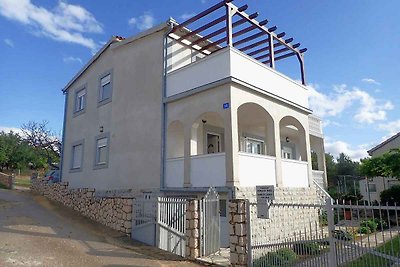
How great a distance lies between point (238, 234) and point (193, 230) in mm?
1582

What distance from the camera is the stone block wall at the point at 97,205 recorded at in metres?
12.1

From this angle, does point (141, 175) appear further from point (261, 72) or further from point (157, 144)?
point (261, 72)

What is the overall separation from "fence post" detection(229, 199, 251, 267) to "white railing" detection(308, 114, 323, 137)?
1541 cm

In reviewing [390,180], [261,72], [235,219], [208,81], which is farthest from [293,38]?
[390,180]

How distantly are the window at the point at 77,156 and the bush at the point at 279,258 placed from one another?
15.3 m

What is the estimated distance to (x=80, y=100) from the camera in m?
21.7

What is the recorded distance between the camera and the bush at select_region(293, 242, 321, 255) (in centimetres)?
648

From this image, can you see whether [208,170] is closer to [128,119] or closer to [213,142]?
[213,142]

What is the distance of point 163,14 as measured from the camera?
1464 centimetres

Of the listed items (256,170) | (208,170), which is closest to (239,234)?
(208,170)

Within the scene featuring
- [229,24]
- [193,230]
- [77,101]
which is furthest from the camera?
[77,101]

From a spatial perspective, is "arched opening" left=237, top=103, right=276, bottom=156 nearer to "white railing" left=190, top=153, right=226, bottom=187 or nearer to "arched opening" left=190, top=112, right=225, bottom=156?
"arched opening" left=190, top=112, right=225, bottom=156

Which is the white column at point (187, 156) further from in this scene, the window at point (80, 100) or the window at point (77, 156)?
the window at point (80, 100)

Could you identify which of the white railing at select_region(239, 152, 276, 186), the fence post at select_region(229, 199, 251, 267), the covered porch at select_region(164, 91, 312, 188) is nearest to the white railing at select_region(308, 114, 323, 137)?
the covered porch at select_region(164, 91, 312, 188)
